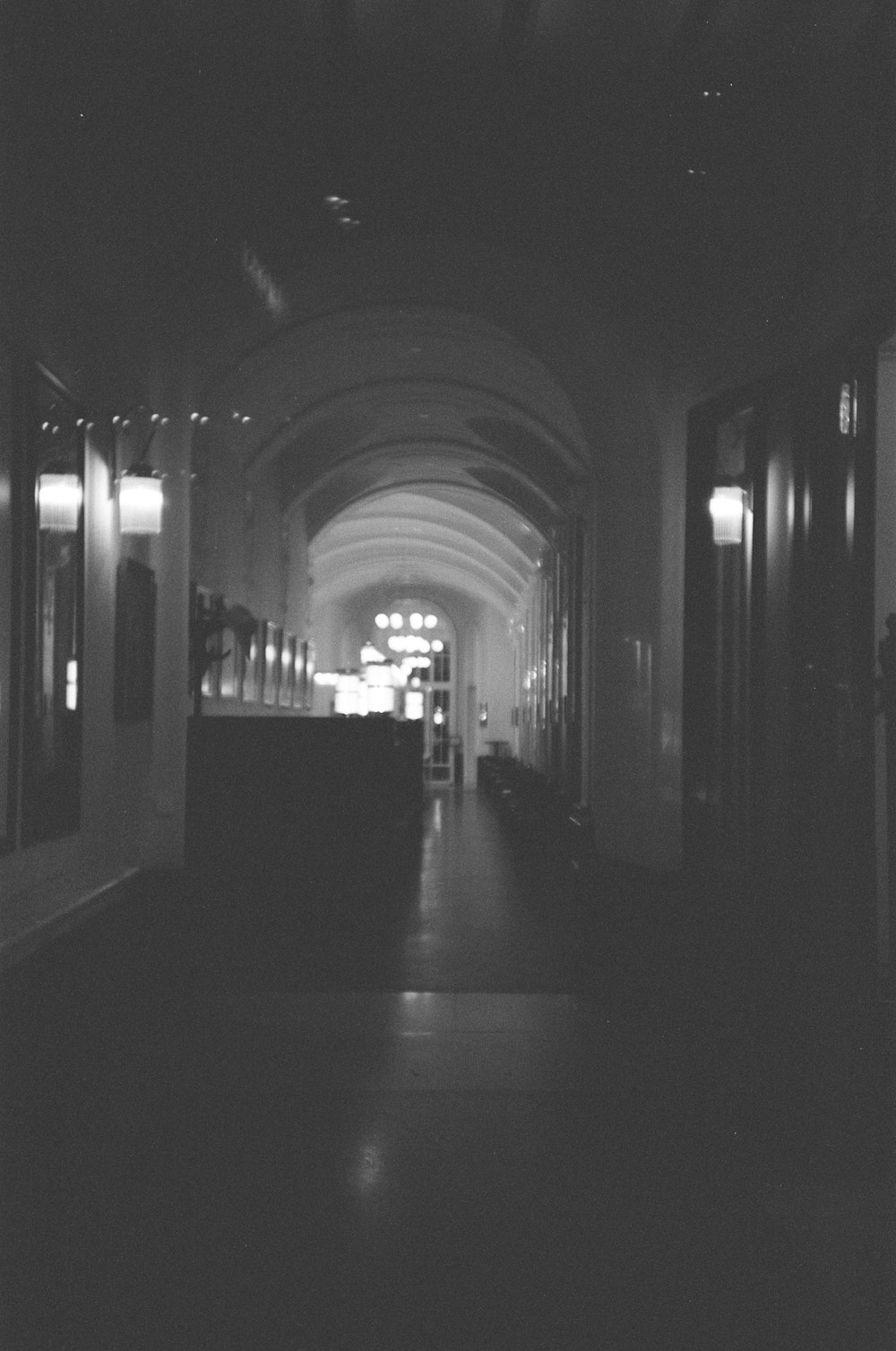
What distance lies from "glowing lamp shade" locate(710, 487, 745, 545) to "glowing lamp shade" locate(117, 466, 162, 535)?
3.39 m

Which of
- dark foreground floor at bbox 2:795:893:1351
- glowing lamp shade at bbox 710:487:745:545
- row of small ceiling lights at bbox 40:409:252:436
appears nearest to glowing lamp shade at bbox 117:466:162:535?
row of small ceiling lights at bbox 40:409:252:436

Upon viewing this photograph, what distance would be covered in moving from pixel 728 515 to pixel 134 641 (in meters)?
3.74

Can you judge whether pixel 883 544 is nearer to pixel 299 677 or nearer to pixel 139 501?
pixel 139 501

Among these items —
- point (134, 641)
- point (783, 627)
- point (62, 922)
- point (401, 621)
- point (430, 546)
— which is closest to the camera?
point (62, 922)

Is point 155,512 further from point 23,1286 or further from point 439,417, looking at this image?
point 439,417

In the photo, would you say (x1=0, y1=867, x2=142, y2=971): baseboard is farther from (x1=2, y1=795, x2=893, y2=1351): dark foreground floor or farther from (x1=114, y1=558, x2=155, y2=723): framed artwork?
(x1=114, y1=558, x2=155, y2=723): framed artwork

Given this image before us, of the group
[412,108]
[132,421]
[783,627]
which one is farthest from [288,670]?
[412,108]

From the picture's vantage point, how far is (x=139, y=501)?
27.2ft

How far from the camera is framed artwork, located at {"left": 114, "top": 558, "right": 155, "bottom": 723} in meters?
8.85

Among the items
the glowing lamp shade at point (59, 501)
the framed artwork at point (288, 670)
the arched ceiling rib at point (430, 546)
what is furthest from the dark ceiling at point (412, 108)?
the arched ceiling rib at point (430, 546)

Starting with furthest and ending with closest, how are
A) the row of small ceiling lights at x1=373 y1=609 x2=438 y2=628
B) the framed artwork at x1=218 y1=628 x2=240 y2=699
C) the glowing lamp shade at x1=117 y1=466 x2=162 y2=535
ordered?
the row of small ceiling lights at x1=373 y1=609 x2=438 y2=628, the framed artwork at x1=218 y1=628 x2=240 y2=699, the glowing lamp shade at x1=117 y1=466 x2=162 y2=535

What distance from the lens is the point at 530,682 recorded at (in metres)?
25.9

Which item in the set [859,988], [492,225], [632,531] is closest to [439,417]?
[632,531]

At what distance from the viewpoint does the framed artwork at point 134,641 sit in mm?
8852
